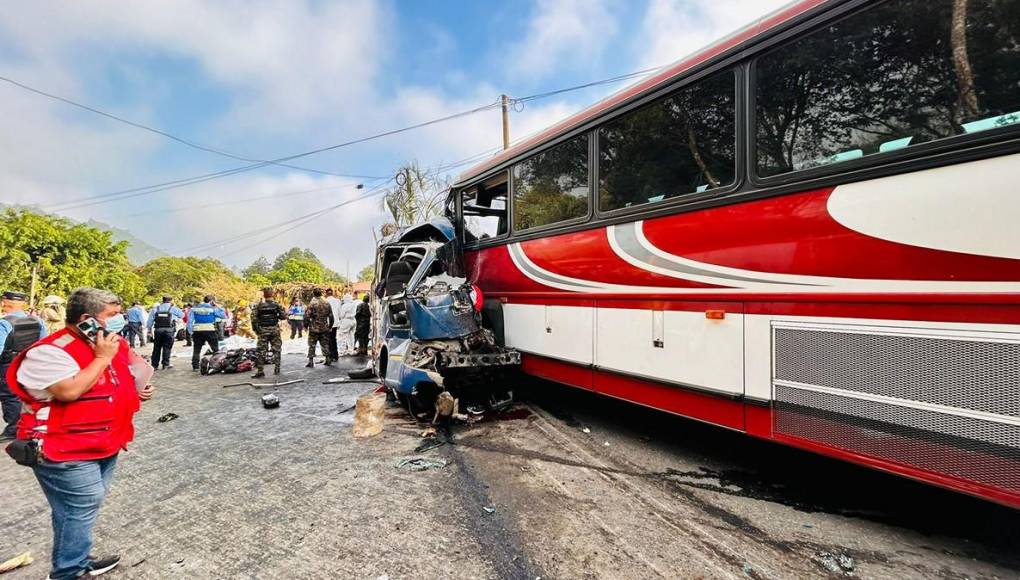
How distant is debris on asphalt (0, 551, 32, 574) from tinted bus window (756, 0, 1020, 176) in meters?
Result: 5.11

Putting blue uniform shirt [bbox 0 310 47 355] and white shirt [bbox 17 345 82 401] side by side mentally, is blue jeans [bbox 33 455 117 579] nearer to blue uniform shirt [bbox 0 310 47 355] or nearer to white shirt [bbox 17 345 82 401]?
white shirt [bbox 17 345 82 401]

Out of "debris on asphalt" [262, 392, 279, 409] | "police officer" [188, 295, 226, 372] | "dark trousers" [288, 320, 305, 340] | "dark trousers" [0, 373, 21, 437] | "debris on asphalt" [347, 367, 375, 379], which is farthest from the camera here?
"dark trousers" [288, 320, 305, 340]

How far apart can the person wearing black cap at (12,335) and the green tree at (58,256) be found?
19.4 m

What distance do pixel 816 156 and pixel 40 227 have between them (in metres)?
28.9

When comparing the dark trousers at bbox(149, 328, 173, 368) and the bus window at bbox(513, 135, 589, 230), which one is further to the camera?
the dark trousers at bbox(149, 328, 173, 368)

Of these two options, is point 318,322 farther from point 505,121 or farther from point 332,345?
point 505,121

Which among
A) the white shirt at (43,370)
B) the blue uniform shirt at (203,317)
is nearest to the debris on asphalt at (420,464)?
the white shirt at (43,370)

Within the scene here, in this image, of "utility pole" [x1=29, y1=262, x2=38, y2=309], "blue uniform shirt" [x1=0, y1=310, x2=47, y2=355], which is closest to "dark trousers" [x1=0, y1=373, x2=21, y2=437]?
"blue uniform shirt" [x1=0, y1=310, x2=47, y2=355]

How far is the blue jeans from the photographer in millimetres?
2121

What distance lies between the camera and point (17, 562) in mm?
2400

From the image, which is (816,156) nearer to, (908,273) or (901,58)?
(901,58)

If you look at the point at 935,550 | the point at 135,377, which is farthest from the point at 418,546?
the point at 935,550

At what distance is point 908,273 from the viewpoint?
2170 millimetres

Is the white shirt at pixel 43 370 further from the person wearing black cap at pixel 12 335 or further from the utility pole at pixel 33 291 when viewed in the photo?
the utility pole at pixel 33 291
